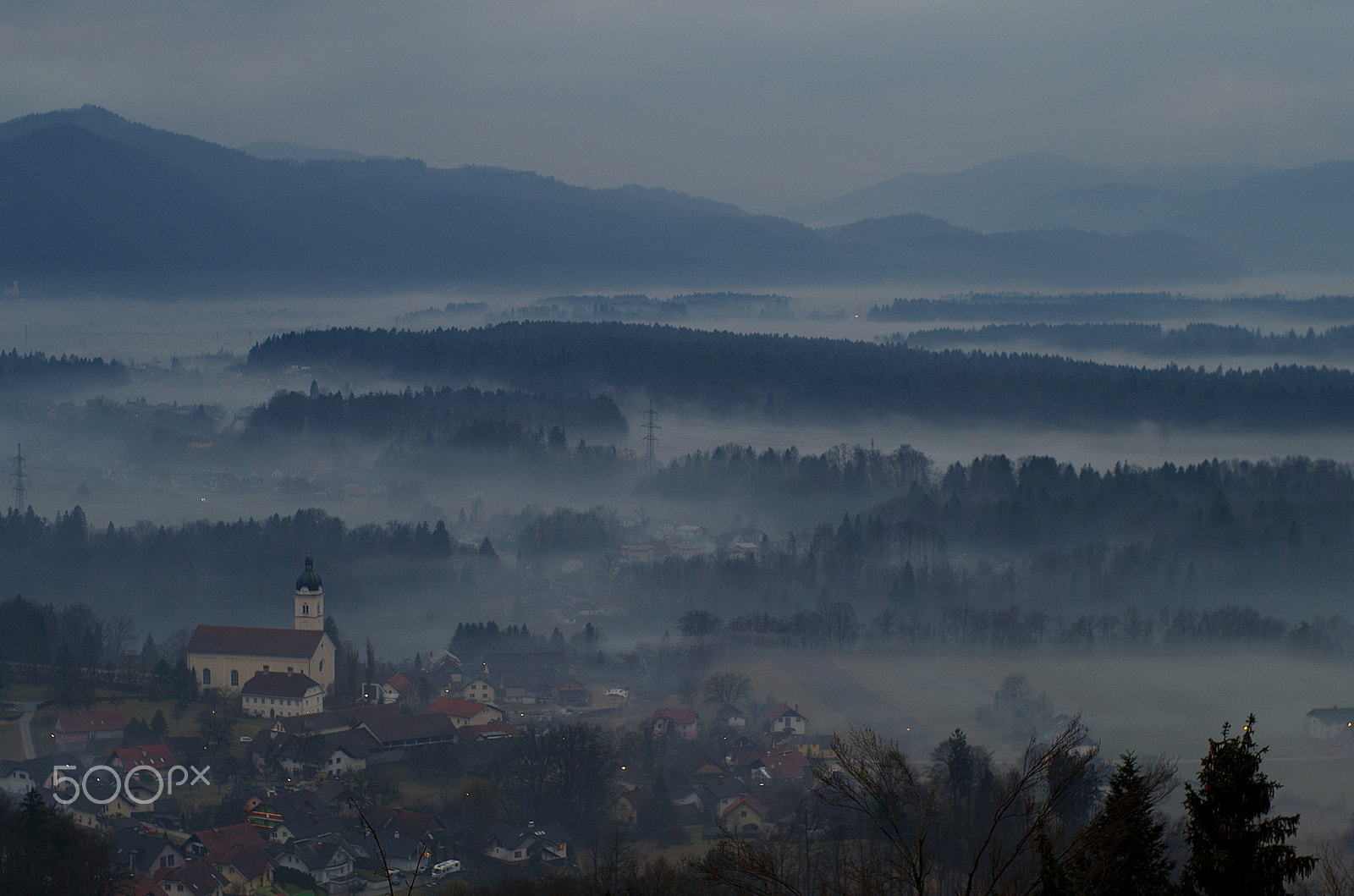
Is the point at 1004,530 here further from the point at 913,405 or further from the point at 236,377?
the point at 236,377

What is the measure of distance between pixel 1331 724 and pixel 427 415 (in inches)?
3171

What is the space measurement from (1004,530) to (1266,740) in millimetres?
37107

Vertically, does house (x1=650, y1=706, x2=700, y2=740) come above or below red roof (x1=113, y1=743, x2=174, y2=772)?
below

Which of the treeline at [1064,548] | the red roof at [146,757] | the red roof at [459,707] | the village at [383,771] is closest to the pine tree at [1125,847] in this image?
the village at [383,771]

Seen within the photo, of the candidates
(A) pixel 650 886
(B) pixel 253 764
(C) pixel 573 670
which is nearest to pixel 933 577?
(C) pixel 573 670

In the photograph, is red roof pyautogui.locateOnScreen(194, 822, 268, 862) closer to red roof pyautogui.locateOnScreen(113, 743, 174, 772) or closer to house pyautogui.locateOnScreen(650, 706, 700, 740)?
red roof pyautogui.locateOnScreen(113, 743, 174, 772)

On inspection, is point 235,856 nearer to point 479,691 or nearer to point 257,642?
point 257,642

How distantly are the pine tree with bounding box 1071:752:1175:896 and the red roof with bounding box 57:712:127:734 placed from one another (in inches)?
1261

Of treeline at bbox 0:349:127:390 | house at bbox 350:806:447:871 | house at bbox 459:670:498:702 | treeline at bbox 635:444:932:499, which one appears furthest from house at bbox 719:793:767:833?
treeline at bbox 0:349:127:390

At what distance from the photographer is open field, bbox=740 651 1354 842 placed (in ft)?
127

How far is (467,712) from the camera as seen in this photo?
4138cm

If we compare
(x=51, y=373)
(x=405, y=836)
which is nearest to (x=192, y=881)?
(x=405, y=836)

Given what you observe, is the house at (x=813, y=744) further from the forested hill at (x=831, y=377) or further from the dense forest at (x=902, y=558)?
the forested hill at (x=831, y=377)

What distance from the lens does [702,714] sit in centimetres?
4341
